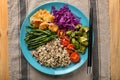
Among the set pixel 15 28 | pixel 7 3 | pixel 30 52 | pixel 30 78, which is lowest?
pixel 30 78

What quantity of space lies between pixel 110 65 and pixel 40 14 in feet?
1.21

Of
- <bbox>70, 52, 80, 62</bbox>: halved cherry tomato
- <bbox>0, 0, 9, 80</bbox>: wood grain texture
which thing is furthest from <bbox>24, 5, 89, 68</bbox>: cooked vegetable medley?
<bbox>0, 0, 9, 80</bbox>: wood grain texture

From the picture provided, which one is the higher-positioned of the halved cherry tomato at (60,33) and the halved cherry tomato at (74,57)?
the halved cherry tomato at (60,33)

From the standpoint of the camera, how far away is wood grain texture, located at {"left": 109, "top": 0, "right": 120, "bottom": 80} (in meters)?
1.49

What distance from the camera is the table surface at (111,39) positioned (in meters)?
1.49

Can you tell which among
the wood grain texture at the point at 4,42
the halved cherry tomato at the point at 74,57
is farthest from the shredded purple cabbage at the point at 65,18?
the wood grain texture at the point at 4,42

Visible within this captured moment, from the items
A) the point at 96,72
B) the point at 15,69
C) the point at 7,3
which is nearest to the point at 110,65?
the point at 96,72

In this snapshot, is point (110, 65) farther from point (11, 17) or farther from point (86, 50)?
point (11, 17)

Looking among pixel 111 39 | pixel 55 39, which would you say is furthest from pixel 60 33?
pixel 111 39

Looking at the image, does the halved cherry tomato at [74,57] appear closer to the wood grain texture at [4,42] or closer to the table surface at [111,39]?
the table surface at [111,39]

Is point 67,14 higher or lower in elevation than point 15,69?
higher

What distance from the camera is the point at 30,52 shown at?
1462mm

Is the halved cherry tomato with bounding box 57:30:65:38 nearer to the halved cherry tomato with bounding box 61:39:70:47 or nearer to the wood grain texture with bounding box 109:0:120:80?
the halved cherry tomato with bounding box 61:39:70:47

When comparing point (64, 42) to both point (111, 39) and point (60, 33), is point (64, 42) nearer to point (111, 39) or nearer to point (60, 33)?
point (60, 33)
